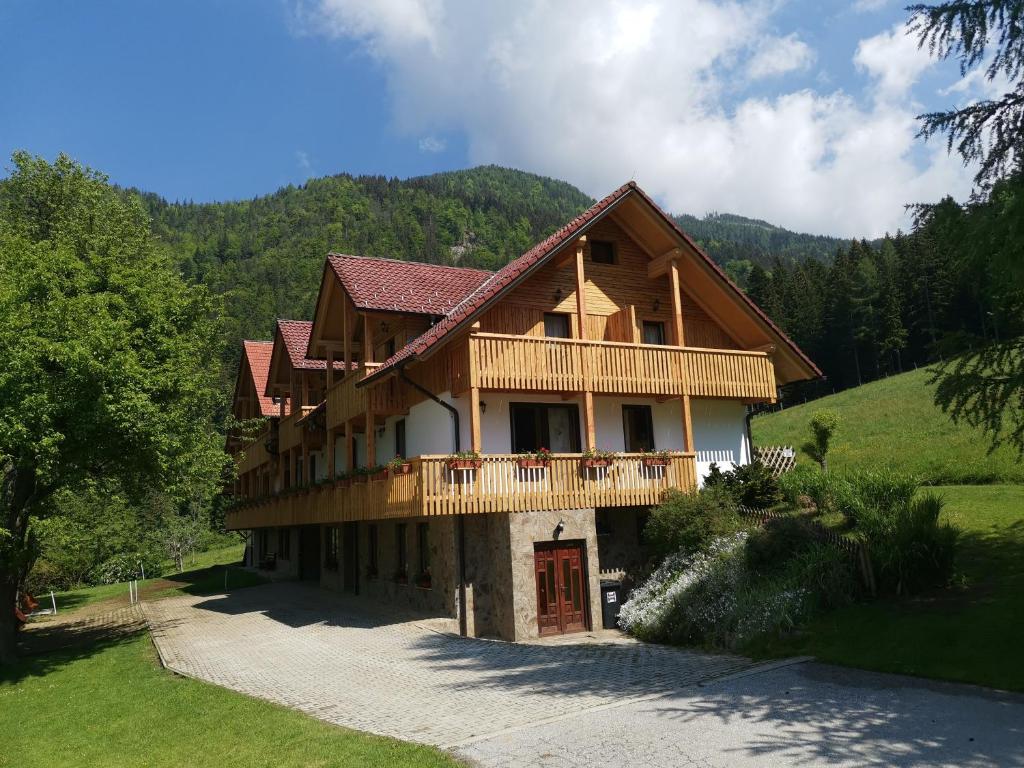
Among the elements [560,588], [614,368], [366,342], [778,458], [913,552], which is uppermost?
[366,342]

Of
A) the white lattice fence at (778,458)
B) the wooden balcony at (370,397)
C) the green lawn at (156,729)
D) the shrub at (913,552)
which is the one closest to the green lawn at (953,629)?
the shrub at (913,552)

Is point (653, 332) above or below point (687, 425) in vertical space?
above

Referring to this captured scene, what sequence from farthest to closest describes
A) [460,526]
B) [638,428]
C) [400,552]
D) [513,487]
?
[400,552] → [638,428] → [460,526] → [513,487]

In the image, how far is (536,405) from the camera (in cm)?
1958

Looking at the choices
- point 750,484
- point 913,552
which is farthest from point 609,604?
point 913,552

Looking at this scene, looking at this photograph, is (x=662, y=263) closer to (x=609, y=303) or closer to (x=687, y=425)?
(x=609, y=303)

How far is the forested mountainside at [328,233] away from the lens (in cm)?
10350

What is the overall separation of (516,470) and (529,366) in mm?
2623

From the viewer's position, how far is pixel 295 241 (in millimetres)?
126938

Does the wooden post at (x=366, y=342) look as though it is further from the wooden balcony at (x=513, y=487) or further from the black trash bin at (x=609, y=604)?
the black trash bin at (x=609, y=604)

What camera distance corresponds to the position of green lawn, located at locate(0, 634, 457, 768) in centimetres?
897

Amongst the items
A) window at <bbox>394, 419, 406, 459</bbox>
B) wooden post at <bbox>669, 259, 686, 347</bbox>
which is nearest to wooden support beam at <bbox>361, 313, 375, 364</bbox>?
window at <bbox>394, 419, 406, 459</bbox>

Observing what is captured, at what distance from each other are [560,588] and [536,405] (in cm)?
483

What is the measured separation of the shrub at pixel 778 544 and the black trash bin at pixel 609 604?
3.51 m
